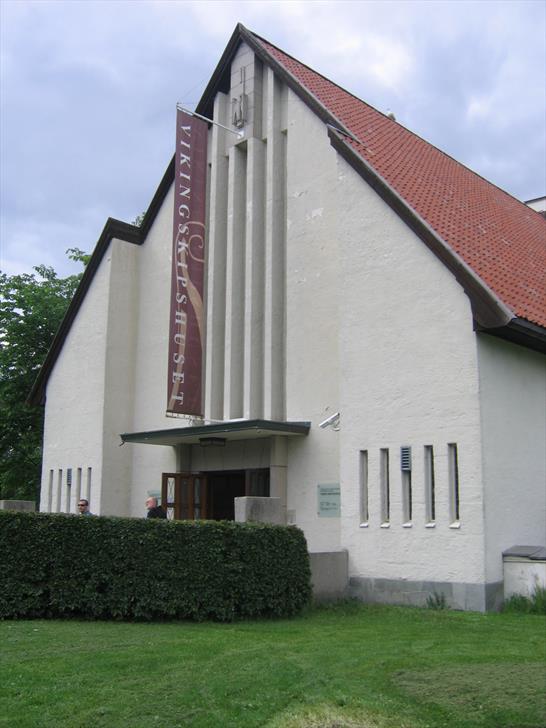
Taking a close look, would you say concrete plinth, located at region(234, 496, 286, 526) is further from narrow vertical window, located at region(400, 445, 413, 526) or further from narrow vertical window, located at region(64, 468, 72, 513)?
narrow vertical window, located at region(64, 468, 72, 513)

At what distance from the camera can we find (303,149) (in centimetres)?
1914

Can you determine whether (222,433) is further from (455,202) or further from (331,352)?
(455,202)

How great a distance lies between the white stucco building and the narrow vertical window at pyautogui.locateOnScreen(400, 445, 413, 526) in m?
0.03

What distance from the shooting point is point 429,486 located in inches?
569

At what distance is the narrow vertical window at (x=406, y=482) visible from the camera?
1471 cm

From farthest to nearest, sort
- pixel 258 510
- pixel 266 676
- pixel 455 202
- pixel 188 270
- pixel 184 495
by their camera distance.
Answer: pixel 184 495
pixel 188 270
pixel 455 202
pixel 258 510
pixel 266 676

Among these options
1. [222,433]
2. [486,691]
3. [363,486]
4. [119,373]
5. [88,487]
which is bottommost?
[486,691]

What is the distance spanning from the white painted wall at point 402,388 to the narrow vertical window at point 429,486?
0.10m

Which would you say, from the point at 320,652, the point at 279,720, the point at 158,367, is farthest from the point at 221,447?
the point at 279,720

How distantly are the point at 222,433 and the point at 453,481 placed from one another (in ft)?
18.9

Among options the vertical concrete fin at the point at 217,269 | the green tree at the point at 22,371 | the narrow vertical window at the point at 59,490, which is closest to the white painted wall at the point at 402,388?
the vertical concrete fin at the point at 217,269

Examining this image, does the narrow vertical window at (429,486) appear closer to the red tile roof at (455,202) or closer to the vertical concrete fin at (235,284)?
the red tile roof at (455,202)

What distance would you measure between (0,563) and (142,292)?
12196 millimetres

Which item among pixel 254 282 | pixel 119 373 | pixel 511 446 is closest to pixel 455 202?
pixel 254 282
